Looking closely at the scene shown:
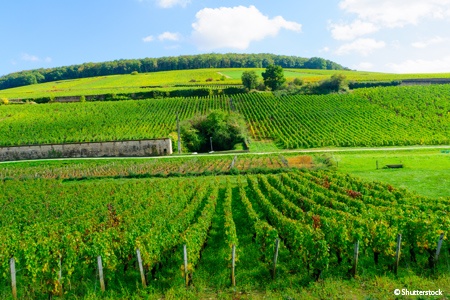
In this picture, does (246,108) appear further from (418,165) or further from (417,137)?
(418,165)

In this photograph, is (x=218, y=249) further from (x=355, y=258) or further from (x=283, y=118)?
(x=283, y=118)

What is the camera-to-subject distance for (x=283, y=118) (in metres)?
70.3

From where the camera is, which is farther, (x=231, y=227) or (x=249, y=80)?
(x=249, y=80)

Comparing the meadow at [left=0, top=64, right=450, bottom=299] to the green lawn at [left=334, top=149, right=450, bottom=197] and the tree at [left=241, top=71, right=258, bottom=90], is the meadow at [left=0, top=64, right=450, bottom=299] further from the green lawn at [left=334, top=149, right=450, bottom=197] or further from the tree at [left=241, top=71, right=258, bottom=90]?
the tree at [left=241, top=71, right=258, bottom=90]

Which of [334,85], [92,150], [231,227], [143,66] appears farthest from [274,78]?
[143,66]

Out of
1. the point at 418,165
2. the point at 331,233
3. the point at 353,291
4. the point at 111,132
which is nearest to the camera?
the point at 353,291

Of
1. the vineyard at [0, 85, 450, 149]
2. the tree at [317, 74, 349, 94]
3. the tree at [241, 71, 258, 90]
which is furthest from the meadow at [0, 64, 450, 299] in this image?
the tree at [241, 71, 258, 90]

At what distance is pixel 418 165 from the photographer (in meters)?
36.6

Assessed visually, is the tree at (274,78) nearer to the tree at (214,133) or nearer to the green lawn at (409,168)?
the tree at (214,133)

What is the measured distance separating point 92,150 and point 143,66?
12444cm

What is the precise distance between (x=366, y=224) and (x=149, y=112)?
6778 cm

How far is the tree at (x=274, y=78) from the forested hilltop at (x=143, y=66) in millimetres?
67415

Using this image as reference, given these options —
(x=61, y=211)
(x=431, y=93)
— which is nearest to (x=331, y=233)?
(x=61, y=211)

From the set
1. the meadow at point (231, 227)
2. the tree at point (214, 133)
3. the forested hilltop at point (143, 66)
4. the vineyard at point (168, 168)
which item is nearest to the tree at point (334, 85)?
the tree at point (214, 133)
